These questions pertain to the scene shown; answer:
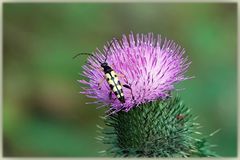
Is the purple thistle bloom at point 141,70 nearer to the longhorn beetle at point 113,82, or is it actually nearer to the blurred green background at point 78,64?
the longhorn beetle at point 113,82

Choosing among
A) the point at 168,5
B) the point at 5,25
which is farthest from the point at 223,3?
the point at 5,25

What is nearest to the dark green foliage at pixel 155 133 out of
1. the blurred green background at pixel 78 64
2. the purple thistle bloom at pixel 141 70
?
the purple thistle bloom at pixel 141 70

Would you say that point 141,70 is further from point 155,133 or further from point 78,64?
point 78,64

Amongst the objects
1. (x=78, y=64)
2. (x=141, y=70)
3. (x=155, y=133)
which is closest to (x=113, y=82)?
(x=141, y=70)

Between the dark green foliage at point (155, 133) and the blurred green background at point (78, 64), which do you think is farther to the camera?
the blurred green background at point (78, 64)

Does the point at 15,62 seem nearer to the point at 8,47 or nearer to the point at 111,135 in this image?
the point at 8,47

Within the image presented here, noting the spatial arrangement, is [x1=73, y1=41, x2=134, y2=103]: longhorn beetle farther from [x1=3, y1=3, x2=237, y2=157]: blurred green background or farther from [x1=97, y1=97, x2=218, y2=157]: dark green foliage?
[x1=3, y1=3, x2=237, y2=157]: blurred green background
